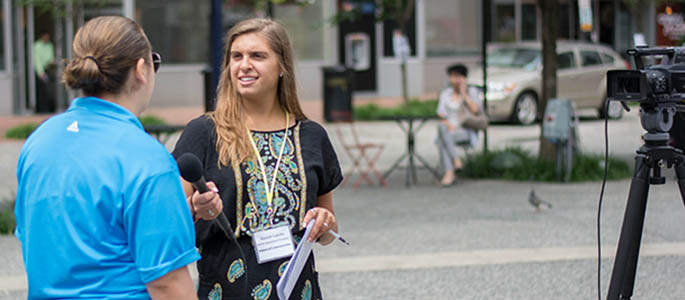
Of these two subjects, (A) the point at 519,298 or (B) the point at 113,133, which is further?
(A) the point at 519,298

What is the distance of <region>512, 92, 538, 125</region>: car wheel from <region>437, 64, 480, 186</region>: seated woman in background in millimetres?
8184

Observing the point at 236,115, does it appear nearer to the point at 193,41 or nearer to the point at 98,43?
the point at 98,43

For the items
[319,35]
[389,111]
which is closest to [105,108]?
[389,111]

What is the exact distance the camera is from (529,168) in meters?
11.9

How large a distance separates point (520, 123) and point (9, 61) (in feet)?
37.3

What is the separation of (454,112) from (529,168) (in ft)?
3.76

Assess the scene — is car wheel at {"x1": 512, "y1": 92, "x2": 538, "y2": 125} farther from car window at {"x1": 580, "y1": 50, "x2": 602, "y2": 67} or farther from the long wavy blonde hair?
the long wavy blonde hair

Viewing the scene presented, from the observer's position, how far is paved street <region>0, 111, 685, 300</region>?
20.7ft

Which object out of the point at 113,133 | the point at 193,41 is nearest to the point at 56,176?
the point at 113,133

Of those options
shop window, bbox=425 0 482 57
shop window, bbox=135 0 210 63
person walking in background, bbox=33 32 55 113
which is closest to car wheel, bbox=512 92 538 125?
shop window, bbox=135 0 210 63

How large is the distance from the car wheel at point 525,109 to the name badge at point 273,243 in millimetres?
16970

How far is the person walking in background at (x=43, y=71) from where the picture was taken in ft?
70.5

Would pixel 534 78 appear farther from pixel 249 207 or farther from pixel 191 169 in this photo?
pixel 191 169

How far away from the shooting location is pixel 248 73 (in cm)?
341
